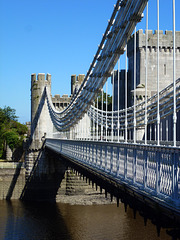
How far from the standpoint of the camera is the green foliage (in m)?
50.3

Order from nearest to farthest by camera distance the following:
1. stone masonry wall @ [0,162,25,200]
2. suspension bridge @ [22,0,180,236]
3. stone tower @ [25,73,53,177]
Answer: suspension bridge @ [22,0,180,236] < stone masonry wall @ [0,162,25,200] < stone tower @ [25,73,53,177]

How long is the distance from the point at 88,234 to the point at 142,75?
21.2 m

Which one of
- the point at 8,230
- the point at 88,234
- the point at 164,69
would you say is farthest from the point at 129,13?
the point at 164,69

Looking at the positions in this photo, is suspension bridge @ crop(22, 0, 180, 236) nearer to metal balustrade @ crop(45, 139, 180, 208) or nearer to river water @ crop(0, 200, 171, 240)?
metal balustrade @ crop(45, 139, 180, 208)

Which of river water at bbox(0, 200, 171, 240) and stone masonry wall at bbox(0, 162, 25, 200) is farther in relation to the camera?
stone masonry wall at bbox(0, 162, 25, 200)

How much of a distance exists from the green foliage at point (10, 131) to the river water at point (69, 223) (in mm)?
21776

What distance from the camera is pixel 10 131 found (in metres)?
55.0

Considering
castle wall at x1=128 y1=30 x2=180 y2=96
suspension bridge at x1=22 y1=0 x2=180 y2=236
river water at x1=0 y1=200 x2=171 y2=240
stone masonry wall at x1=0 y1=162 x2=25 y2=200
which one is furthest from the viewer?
castle wall at x1=128 y1=30 x2=180 y2=96

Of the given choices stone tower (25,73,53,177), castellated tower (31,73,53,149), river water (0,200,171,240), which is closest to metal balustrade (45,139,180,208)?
river water (0,200,171,240)

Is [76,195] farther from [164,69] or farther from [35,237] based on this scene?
[164,69]

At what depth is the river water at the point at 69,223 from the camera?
20.4 meters

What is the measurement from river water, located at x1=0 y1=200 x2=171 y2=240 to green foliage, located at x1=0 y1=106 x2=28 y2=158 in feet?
71.4

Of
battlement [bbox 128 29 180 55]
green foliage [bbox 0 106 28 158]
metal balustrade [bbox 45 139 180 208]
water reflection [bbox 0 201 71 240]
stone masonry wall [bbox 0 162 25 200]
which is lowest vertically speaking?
water reflection [bbox 0 201 71 240]

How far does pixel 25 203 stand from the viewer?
95.4 ft
